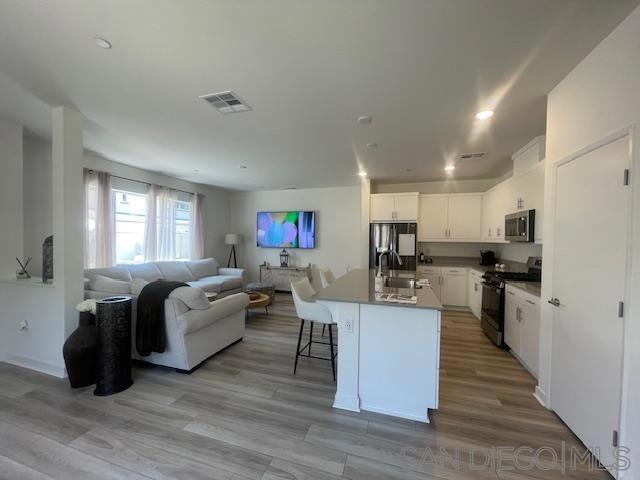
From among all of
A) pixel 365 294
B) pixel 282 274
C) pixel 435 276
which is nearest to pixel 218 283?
pixel 282 274

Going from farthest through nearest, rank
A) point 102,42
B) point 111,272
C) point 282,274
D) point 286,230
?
point 286,230, point 282,274, point 111,272, point 102,42

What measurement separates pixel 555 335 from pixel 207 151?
450 centimetres

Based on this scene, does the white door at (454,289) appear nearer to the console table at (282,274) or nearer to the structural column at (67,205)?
the console table at (282,274)

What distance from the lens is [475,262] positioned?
5.36 meters

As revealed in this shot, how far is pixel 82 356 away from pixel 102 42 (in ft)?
8.40

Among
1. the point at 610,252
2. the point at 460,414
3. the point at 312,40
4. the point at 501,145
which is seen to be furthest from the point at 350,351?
the point at 501,145

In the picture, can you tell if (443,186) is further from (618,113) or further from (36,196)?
(36,196)

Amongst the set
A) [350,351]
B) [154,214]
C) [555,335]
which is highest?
[154,214]

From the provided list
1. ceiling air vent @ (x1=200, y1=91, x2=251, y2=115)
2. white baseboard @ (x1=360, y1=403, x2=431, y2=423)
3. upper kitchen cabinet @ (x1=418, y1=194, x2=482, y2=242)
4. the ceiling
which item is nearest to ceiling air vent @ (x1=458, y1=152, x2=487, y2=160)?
the ceiling

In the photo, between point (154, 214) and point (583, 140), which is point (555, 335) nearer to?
point (583, 140)

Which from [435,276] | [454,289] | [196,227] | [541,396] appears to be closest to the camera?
[541,396]

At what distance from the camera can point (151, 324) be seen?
2623 mm

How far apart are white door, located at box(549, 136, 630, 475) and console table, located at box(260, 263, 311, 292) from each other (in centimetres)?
490

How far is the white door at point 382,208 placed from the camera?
216 inches
